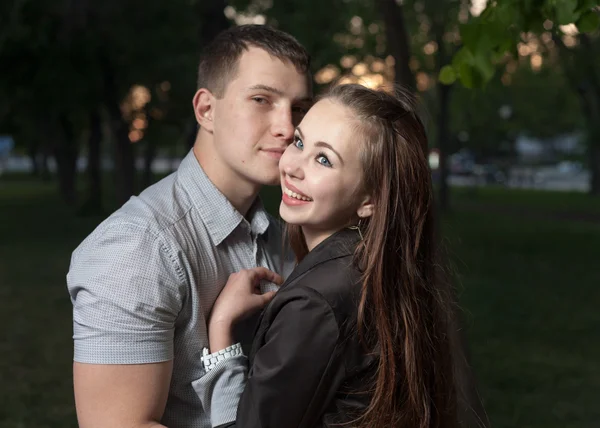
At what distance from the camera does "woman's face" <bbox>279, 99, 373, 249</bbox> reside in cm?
281

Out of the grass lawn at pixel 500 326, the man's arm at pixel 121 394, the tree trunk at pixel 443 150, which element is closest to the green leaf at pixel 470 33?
the grass lawn at pixel 500 326

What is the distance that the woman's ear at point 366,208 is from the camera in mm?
2887

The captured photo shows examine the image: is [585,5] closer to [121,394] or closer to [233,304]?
[233,304]

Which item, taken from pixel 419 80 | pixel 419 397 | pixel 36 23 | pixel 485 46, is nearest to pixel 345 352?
pixel 419 397

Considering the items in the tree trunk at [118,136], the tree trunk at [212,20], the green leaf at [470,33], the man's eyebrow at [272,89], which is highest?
the tree trunk at [212,20]

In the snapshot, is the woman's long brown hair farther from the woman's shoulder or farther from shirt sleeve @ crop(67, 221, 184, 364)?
shirt sleeve @ crop(67, 221, 184, 364)

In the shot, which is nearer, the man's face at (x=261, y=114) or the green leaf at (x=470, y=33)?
the man's face at (x=261, y=114)

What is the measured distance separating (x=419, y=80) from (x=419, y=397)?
33082mm

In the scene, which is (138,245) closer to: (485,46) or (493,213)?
(485,46)

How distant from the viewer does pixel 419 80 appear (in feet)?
115

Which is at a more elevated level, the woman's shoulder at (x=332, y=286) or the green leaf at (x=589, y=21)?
the green leaf at (x=589, y=21)

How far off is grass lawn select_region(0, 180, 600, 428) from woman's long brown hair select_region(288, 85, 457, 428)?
0.60 metres

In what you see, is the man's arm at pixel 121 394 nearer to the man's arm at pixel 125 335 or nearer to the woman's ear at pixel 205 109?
the man's arm at pixel 125 335

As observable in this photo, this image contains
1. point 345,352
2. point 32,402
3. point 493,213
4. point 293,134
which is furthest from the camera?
point 493,213
